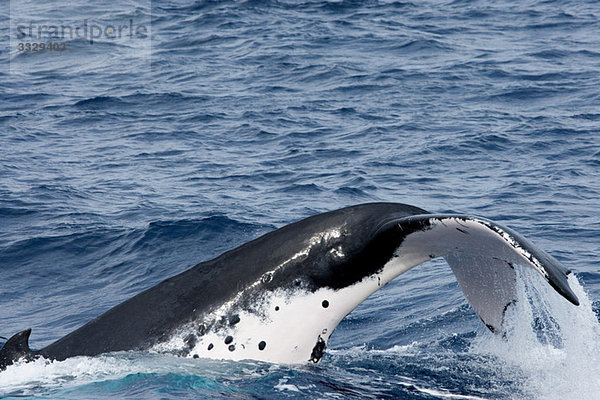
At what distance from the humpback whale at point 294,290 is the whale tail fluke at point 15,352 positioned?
55 cm

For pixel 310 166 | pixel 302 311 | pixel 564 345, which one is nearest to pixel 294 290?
pixel 302 311

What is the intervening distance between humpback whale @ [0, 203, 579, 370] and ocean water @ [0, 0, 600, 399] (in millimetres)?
175

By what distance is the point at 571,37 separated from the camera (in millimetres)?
29469

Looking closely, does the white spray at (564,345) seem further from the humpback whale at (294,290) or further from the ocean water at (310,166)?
the humpback whale at (294,290)

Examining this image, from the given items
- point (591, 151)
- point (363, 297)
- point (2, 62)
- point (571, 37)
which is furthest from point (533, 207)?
point (2, 62)

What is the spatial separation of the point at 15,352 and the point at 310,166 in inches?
461

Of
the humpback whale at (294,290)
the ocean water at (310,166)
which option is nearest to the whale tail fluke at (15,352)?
the ocean water at (310,166)

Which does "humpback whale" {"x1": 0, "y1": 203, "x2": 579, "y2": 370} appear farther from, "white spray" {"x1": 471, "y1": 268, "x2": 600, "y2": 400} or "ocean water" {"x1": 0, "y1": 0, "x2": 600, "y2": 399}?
"white spray" {"x1": 471, "y1": 268, "x2": 600, "y2": 400}

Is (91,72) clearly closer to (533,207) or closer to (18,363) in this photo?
(533,207)

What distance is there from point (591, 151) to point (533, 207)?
3.74 metres

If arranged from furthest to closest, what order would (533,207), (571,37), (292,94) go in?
(571,37) → (292,94) → (533,207)

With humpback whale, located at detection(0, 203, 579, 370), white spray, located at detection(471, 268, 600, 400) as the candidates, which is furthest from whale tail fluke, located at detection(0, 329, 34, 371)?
white spray, located at detection(471, 268, 600, 400)

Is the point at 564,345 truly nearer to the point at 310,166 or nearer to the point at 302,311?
the point at 302,311

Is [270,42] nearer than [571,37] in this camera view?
No
